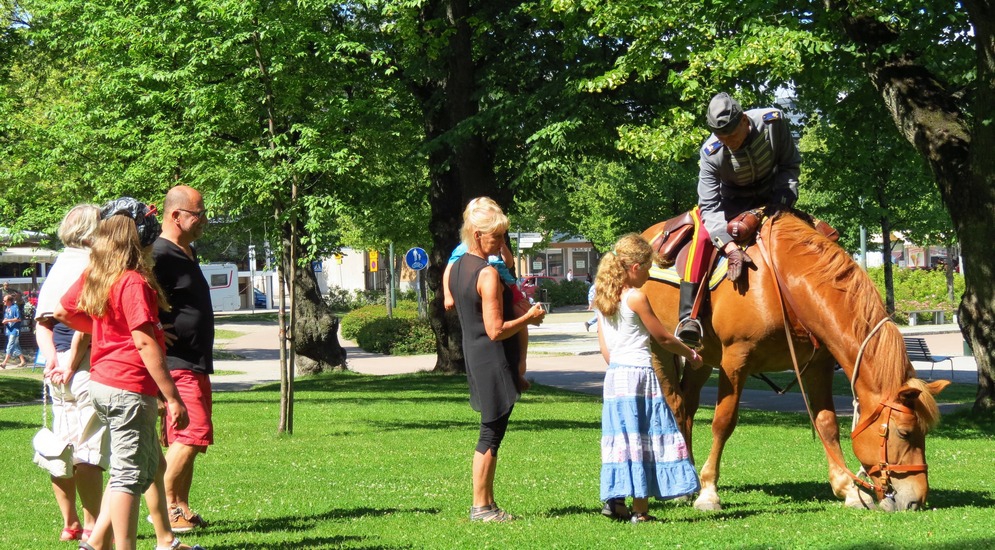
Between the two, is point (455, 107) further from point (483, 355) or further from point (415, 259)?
point (483, 355)

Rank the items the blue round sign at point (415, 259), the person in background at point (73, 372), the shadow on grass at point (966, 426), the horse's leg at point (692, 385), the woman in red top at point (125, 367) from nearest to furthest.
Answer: the woman in red top at point (125, 367)
the person in background at point (73, 372)
the horse's leg at point (692, 385)
the shadow on grass at point (966, 426)
the blue round sign at point (415, 259)

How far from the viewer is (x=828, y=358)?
806cm

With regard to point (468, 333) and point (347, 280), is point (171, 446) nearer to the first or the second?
point (468, 333)

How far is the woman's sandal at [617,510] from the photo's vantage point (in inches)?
287

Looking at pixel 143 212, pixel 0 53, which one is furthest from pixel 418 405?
pixel 143 212

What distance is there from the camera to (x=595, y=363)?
3112cm

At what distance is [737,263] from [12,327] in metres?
→ 29.0

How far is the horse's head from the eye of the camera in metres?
6.81

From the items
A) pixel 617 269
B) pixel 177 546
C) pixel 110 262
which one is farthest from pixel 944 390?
pixel 110 262

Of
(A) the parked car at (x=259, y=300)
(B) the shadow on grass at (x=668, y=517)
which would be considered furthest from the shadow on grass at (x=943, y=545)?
(A) the parked car at (x=259, y=300)

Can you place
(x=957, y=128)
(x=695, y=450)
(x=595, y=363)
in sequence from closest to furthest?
(x=695, y=450)
(x=957, y=128)
(x=595, y=363)

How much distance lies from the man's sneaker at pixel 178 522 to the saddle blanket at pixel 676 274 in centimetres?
396

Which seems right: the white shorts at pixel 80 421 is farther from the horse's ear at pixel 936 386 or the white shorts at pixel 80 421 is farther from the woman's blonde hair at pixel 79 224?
the horse's ear at pixel 936 386

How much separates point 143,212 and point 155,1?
1298 cm
